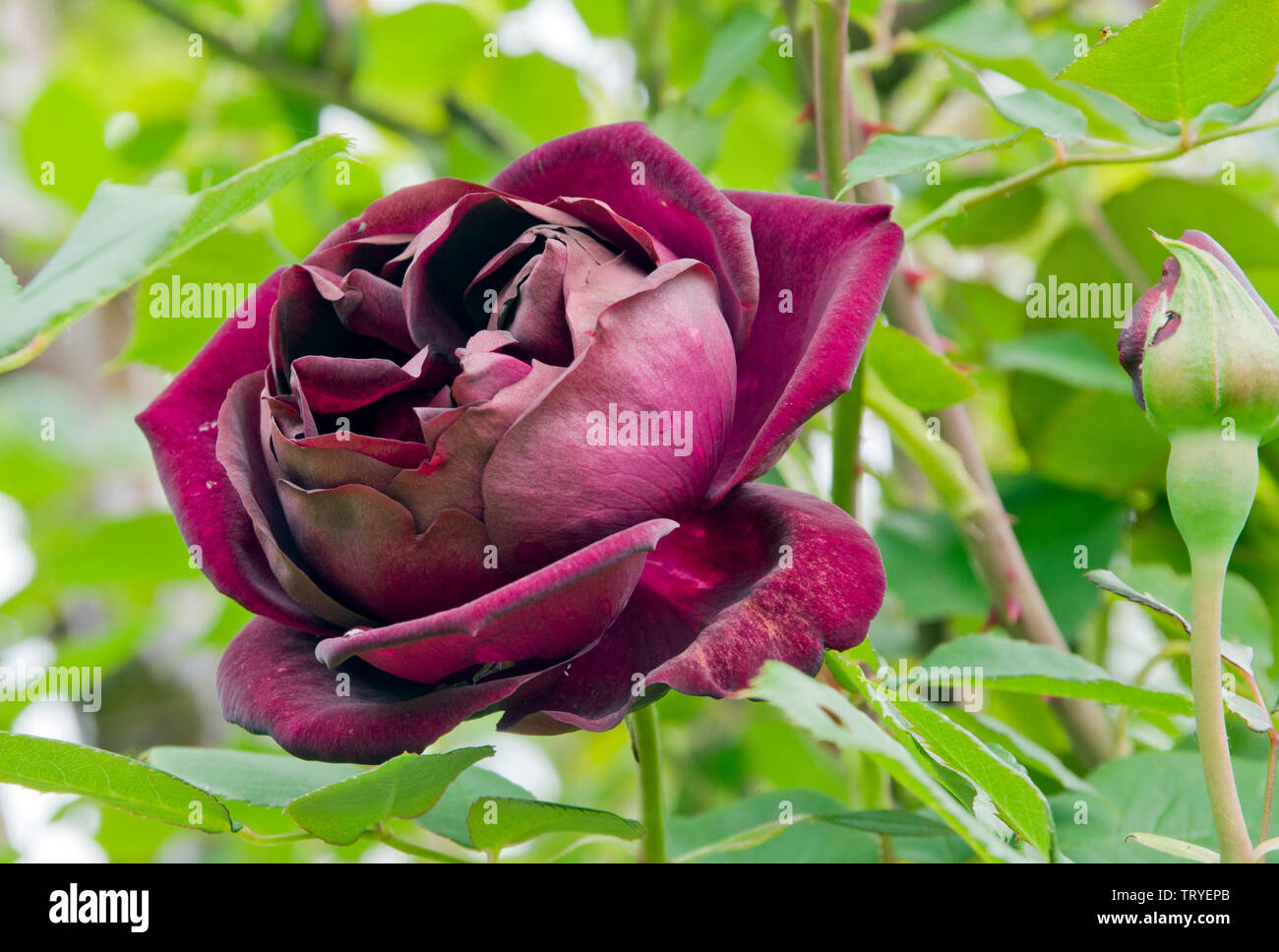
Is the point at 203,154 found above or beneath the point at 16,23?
beneath

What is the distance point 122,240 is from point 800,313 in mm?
220

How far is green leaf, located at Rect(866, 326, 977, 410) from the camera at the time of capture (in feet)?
1.67

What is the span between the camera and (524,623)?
317 millimetres

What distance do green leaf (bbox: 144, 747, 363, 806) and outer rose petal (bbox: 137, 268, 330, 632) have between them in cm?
10

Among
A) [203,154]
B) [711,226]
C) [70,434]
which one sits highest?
[203,154]

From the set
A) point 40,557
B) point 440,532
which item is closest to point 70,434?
point 40,557

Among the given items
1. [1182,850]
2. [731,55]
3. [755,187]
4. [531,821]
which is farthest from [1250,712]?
[755,187]

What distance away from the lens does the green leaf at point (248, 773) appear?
449 millimetres

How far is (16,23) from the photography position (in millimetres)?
1758

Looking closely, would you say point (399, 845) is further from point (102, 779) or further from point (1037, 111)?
point (1037, 111)

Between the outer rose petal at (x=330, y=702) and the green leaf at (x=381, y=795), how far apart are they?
27mm
